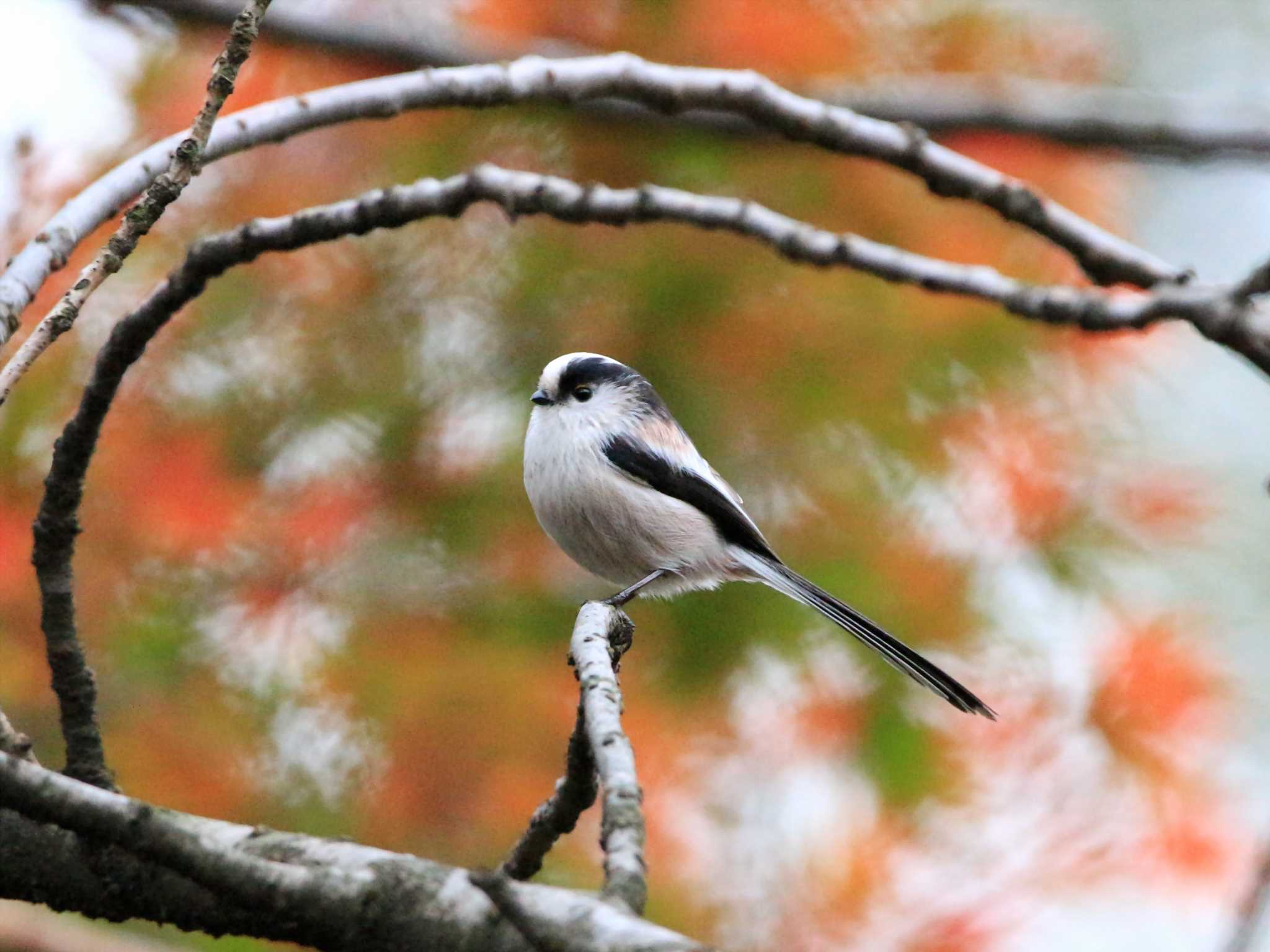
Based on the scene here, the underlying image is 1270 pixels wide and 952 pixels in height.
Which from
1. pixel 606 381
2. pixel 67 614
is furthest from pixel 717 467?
pixel 67 614

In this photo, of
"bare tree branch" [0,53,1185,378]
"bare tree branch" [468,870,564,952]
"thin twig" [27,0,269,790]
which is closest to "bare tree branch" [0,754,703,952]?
"bare tree branch" [468,870,564,952]

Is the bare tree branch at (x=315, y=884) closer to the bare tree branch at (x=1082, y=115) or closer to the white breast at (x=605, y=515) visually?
the white breast at (x=605, y=515)

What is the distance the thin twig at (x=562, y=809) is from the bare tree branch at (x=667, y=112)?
1.22m

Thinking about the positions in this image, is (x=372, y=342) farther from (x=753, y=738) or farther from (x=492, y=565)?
(x=753, y=738)

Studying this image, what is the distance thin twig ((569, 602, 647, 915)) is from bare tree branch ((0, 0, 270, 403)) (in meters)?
0.85

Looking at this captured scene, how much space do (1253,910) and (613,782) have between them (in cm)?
71

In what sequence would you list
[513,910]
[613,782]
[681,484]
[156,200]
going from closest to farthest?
1. [513,910]
2. [613,782]
3. [156,200]
4. [681,484]

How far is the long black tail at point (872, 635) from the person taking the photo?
276 cm

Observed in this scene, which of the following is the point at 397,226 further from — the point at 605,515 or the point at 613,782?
the point at 613,782

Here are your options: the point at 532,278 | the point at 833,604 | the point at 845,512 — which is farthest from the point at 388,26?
the point at 833,604

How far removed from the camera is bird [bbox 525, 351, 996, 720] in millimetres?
3234

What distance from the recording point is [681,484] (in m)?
3.36

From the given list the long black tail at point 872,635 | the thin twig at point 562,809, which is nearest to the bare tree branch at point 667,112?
the long black tail at point 872,635

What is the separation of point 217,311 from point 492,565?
1.20 m
